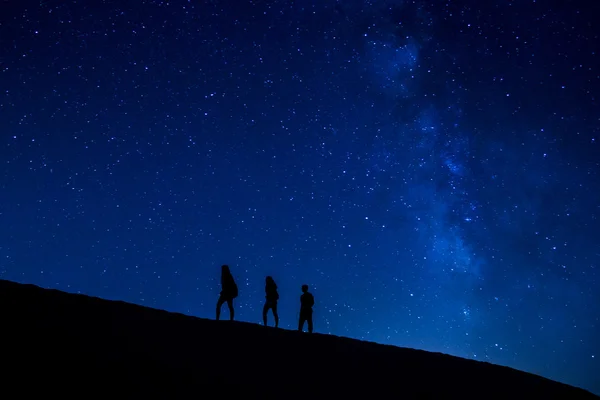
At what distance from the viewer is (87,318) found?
8.82 metres

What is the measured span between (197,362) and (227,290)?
3.52m

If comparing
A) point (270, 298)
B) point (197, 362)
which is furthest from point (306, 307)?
point (197, 362)

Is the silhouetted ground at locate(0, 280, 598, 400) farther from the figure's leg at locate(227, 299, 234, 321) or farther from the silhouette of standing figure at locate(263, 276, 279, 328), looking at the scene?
the silhouette of standing figure at locate(263, 276, 279, 328)

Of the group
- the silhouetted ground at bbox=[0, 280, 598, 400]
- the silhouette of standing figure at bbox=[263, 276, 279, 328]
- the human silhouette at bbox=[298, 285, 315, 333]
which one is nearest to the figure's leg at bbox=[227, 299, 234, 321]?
the silhouetted ground at bbox=[0, 280, 598, 400]

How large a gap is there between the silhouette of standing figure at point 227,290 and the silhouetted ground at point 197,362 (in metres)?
0.57

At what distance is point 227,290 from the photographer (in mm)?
11180

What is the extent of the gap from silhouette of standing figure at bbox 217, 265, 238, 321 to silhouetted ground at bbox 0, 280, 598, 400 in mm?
574

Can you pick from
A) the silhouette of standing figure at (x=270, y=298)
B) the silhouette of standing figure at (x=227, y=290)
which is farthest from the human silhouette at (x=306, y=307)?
the silhouette of standing figure at (x=227, y=290)

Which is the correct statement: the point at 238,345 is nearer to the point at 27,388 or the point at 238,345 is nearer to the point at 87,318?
the point at 87,318

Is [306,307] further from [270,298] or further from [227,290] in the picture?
[227,290]

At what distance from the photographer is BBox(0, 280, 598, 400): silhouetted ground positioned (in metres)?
6.49

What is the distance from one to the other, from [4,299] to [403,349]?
33.1 feet

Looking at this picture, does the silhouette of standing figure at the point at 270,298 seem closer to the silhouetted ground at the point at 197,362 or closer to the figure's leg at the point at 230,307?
the silhouetted ground at the point at 197,362

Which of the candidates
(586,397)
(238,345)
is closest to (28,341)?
(238,345)
